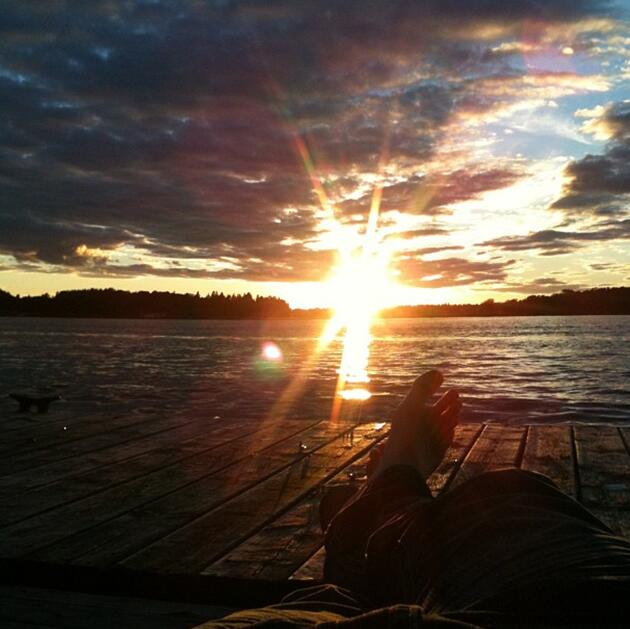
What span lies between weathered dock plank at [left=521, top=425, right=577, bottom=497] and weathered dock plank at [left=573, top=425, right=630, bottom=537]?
0.16 ft

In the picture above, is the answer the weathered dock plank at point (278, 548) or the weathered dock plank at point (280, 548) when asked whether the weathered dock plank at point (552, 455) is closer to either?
the weathered dock plank at point (280, 548)

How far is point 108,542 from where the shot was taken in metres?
2.37

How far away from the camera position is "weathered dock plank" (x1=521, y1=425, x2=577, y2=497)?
10.5ft

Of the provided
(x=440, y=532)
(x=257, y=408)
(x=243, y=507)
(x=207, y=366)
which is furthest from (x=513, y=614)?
(x=207, y=366)

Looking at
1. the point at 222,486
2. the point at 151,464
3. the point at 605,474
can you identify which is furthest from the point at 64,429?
the point at 605,474

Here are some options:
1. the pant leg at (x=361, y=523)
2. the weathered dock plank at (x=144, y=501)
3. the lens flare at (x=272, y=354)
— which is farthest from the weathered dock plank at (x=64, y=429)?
the lens flare at (x=272, y=354)

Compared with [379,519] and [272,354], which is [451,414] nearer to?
[379,519]

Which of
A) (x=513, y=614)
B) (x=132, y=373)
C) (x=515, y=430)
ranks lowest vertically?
(x=132, y=373)

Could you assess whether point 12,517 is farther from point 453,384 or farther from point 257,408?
point 453,384

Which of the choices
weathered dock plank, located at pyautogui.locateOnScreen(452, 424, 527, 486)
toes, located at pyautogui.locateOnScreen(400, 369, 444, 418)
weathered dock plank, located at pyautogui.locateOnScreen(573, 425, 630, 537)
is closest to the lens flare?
weathered dock plank, located at pyautogui.locateOnScreen(452, 424, 527, 486)

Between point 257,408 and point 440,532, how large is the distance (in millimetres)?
11016

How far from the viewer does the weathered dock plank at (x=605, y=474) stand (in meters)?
2.59

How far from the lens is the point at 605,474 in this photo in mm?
3250

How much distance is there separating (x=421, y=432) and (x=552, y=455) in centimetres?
142
